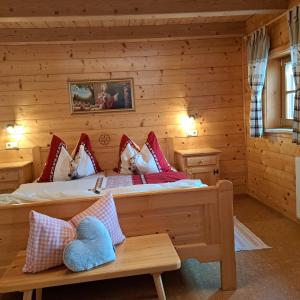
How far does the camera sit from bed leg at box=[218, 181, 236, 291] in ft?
6.73

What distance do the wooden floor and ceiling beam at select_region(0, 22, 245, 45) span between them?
280 centimetres

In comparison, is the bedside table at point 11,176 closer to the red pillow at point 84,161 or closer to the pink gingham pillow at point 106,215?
the red pillow at point 84,161

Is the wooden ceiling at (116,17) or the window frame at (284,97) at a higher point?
the wooden ceiling at (116,17)

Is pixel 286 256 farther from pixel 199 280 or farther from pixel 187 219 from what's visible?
pixel 187 219

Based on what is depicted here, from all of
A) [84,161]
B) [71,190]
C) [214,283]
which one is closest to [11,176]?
[84,161]

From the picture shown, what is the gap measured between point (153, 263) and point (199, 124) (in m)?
2.84

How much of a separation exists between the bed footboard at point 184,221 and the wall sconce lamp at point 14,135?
2.27 meters

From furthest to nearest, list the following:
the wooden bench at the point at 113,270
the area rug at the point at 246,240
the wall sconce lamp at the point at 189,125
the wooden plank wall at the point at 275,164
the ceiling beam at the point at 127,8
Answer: the wall sconce lamp at the point at 189,125, the wooden plank wall at the point at 275,164, the ceiling beam at the point at 127,8, the area rug at the point at 246,240, the wooden bench at the point at 113,270

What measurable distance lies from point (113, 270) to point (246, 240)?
5.30 feet

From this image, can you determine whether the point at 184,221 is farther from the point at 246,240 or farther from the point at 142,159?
the point at 142,159

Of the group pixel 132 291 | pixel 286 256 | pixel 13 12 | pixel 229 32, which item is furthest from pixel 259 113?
pixel 13 12

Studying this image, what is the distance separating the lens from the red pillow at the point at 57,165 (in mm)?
3461

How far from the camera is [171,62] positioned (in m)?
4.18

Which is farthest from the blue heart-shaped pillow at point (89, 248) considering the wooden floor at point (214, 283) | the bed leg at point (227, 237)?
the bed leg at point (227, 237)
